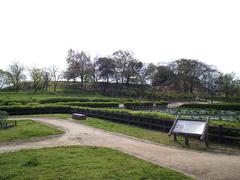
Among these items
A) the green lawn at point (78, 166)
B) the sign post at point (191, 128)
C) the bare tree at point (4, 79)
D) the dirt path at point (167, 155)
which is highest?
the bare tree at point (4, 79)


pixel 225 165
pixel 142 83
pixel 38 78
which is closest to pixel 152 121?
pixel 225 165

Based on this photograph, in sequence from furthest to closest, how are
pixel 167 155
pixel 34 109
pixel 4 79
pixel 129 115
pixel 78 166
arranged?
pixel 4 79 < pixel 34 109 < pixel 129 115 < pixel 167 155 < pixel 78 166

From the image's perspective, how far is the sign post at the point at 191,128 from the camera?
1067 centimetres

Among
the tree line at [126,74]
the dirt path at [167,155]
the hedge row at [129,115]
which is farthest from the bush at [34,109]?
the tree line at [126,74]

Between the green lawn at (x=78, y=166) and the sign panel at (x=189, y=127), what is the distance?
3625 mm

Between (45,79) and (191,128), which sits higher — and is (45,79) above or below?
above

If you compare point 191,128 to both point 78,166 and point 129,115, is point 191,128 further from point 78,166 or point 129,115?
point 129,115

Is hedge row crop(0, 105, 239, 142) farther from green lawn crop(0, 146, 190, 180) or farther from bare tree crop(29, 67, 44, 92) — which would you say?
bare tree crop(29, 67, 44, 92)

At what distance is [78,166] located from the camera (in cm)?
714

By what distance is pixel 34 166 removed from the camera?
281 inches

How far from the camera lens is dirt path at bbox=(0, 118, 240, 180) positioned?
7066 mm

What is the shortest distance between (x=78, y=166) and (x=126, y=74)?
68169 millimetres

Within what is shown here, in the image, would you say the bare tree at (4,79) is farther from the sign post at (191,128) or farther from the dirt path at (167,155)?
the sign post at (191,128)

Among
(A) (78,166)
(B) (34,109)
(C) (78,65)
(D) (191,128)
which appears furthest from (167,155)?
(C) (78,65)
